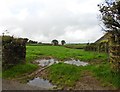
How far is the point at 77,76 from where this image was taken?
17.5 meters

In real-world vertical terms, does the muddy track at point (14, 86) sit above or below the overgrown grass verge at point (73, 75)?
below

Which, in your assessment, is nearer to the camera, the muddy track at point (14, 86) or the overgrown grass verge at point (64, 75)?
the muddy track at point (14, 86)

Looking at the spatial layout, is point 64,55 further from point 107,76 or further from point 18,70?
point 107,76

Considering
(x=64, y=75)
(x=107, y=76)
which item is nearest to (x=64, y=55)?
(x=64, y=75)

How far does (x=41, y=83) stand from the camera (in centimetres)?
1664

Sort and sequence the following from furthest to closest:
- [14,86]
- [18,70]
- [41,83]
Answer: [18,70] < [41,83] < [14,86]

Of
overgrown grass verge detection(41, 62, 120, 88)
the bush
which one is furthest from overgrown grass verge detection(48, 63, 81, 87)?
the bush

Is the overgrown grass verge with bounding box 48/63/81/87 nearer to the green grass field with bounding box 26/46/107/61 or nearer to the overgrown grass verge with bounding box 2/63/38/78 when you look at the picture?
the overgrown grass verge with bounding box 2/63/38/78

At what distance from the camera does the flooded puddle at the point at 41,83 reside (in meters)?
15.6

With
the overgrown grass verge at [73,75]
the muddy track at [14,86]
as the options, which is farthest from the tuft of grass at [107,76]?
the muddy track at [14,86]

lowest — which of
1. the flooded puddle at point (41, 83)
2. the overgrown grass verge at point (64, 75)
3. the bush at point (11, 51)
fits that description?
the flooded puddle at point (41, 83)

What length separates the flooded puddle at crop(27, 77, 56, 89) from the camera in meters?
15.6

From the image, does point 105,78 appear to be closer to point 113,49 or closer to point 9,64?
point 113,49

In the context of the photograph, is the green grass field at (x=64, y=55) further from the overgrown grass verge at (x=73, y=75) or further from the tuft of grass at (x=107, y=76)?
the tuft of grass at (x=107, y=76)
